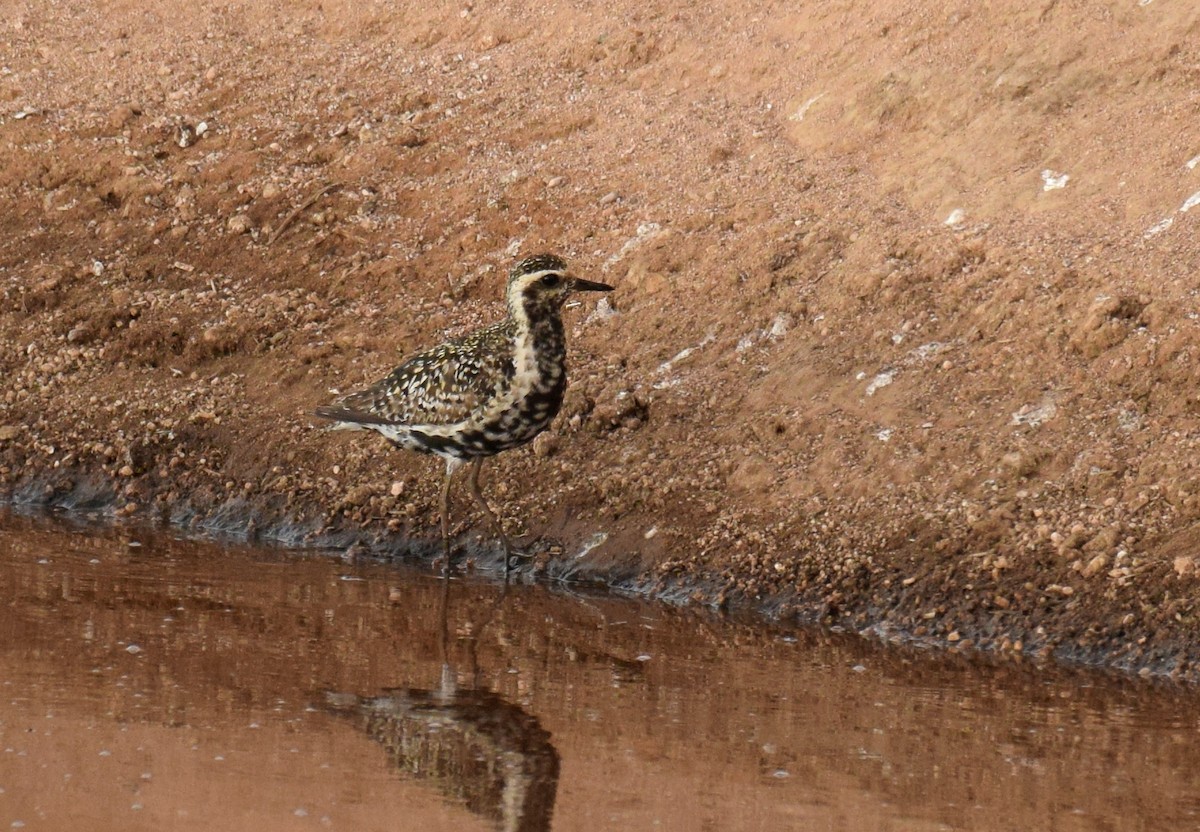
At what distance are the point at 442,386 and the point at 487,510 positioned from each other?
2.54ft

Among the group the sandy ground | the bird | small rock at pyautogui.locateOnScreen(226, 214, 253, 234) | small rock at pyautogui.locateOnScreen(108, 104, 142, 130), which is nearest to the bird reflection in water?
the bird

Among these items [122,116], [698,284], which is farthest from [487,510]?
[122,116]

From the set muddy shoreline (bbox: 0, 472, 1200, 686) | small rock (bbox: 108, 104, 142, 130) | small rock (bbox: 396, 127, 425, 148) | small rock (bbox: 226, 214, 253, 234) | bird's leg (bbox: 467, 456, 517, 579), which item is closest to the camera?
muddy shoreline (bbox: 0, 472, 1200, 686)

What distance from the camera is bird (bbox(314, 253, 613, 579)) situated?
990 centimetres

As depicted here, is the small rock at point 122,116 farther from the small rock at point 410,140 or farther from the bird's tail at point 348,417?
the bird's tail at point 348,417

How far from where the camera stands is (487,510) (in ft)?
34.0

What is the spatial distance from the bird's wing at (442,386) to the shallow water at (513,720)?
3.16 feet

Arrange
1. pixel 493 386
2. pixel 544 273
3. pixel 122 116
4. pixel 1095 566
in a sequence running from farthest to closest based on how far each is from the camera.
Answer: pixel 122 116 < pixel 544 273 < pixel 493 386 < pixel 1095 566

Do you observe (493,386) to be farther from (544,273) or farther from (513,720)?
(513,720)

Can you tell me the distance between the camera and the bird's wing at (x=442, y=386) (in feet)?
32.6

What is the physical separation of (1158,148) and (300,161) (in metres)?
6.59

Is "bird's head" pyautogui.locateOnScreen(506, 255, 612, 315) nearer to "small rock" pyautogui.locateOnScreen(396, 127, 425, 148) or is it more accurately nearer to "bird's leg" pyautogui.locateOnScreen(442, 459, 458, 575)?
"bird's leg" pyautogui.locateOnScreen(442, 459, 458, 575)

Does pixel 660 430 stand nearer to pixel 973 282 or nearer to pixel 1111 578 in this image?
pixel 973 282

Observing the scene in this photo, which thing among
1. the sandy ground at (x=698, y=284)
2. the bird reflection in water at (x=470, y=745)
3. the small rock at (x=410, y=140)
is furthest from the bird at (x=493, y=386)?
the small rock at (x=410, y=140)
